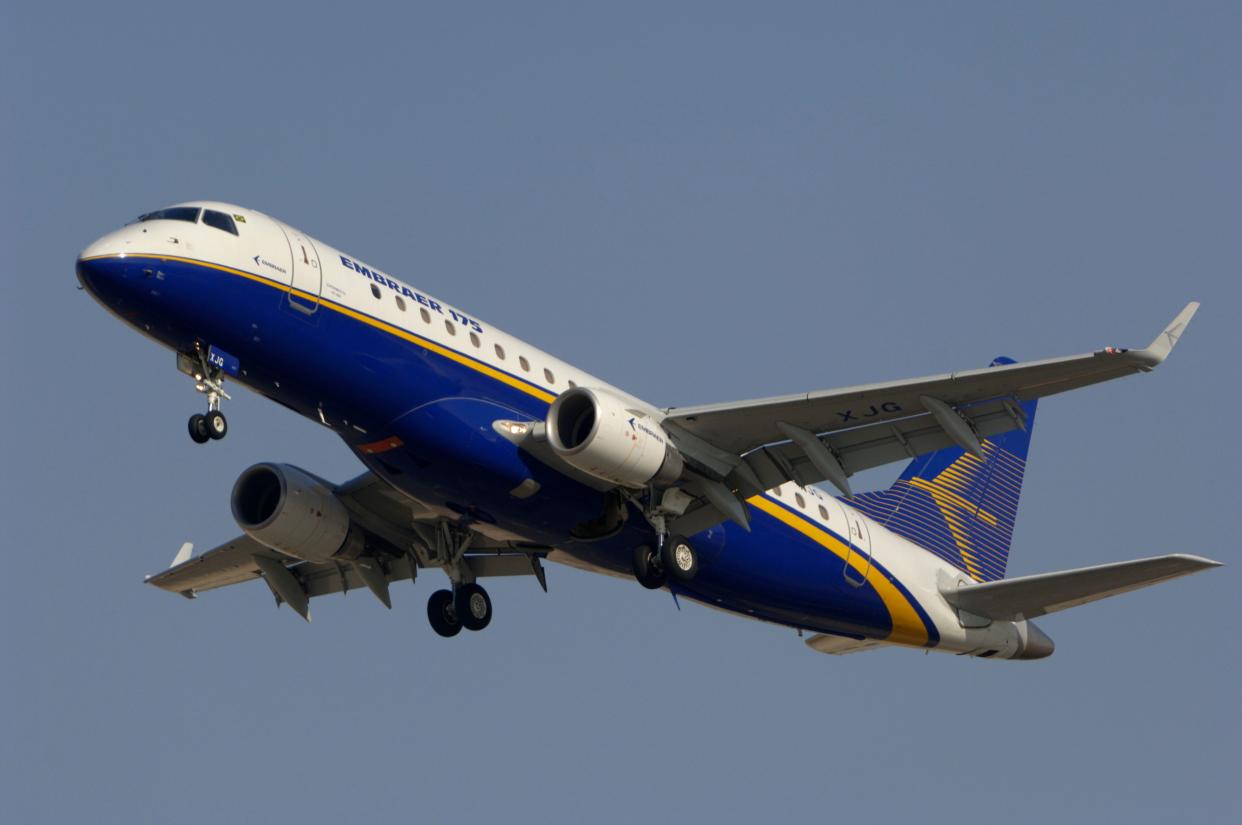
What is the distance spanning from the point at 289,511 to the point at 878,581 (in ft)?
35.3

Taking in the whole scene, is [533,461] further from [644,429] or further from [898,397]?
[898,397]

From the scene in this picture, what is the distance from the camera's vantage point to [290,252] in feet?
93.0

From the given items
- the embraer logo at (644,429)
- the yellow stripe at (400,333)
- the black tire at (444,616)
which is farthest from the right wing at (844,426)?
the black tire at (444,616)

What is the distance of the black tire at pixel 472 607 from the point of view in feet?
111

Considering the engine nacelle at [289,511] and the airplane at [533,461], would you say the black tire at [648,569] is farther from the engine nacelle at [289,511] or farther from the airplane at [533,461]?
the engine nacelle at [289,511]

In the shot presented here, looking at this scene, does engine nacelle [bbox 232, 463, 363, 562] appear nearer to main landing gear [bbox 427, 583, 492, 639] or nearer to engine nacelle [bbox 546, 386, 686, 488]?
main landing gear [bbox 427, 583, 492, 639]

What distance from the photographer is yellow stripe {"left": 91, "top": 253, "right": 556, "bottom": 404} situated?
27.5 meters

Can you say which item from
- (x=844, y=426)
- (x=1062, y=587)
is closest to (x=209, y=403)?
(x=844, y=426)

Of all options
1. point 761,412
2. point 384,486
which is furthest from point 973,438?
point 384,486

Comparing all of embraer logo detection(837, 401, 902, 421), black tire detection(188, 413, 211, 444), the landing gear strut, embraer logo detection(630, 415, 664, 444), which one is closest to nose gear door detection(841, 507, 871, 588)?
the landing gear strut

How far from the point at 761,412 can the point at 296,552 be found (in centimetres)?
901

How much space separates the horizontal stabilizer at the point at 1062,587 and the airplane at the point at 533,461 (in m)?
0.05

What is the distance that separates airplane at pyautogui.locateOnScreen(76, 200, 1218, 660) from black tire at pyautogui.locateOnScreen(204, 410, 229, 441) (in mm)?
50

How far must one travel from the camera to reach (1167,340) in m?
26.3
